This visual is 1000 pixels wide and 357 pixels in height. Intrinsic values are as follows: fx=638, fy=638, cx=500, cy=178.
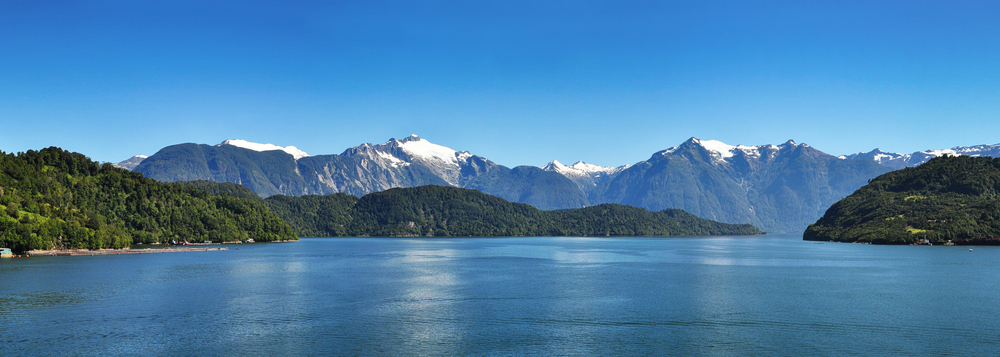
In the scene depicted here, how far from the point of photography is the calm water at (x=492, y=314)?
176ft

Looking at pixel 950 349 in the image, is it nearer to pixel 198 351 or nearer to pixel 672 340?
pixel 672 340

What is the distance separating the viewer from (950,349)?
172ft

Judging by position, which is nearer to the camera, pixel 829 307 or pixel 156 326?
pixel 156 326

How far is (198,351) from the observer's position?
51062 mm

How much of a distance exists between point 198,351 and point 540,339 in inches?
1115

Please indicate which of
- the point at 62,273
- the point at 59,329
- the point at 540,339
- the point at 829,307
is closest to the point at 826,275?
the point at 829,307

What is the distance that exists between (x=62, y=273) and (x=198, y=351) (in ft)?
263

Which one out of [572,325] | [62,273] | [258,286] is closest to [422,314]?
[572,325]

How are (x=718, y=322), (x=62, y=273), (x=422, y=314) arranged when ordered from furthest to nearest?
(x=62, y=273)
(x=422, y=314)
(x=718, y=322)

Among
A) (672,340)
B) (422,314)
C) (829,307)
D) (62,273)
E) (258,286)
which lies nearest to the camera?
(672,340)

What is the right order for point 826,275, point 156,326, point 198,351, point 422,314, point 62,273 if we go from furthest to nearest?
1. point 826,275
2. point 62,273
3. point 422,314
4. point 156,326
5. point 198,351

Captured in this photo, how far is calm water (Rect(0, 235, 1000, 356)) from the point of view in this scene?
53.5 meters

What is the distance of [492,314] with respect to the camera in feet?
231

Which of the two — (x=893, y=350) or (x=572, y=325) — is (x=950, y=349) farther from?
(x=572, y=325)
